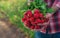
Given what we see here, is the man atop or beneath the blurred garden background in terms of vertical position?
atop

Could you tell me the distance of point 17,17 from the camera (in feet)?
4.48

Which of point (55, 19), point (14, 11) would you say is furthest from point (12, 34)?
point (55, 19)

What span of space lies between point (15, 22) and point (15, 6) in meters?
0.13

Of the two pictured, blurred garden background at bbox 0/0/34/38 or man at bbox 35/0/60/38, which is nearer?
man at bbox 35/0/60/38

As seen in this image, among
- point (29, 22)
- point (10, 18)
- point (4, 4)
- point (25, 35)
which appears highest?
point (29, 22)

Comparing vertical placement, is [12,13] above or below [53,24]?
below

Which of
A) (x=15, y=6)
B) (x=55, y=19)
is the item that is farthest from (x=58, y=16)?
(x=15, y=6)

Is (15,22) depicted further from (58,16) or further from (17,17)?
(58,16)

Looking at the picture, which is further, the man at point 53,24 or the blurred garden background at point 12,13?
the blurred garden background at point 12,13

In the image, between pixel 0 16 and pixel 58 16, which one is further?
pixel 0 16

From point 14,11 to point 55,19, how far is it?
1.80 feet

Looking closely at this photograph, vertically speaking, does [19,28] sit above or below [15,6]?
below

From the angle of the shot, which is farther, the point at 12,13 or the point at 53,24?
the point at 12,13

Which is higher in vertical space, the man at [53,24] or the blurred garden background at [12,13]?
the man at [53,24]
